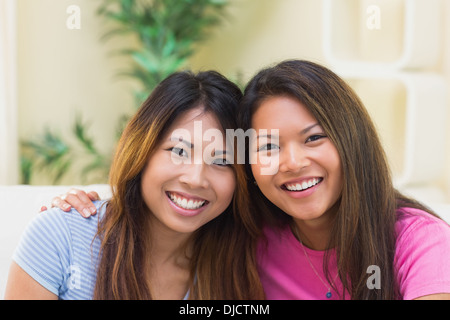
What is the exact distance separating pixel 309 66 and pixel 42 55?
2.24 meters

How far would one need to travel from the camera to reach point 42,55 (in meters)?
3.27

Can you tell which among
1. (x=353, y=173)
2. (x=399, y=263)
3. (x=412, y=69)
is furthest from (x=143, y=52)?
(x=399, y=263)

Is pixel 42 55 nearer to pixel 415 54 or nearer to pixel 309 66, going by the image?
pixel 415 54

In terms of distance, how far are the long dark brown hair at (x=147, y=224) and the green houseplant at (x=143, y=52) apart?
6.01 ft

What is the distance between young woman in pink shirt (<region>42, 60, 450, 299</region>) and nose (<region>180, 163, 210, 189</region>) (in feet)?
0.43

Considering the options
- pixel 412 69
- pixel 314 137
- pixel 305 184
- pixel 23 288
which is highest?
Answer: pixel 412 69

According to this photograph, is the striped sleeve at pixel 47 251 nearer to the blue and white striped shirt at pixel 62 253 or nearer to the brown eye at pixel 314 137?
the blue and white striped shirt at pixel 62 253

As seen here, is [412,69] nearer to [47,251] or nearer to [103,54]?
[47,251]

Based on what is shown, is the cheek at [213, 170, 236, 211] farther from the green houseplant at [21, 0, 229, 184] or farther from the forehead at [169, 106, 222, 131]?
the green houseplant at [21, 0, 229, 184]

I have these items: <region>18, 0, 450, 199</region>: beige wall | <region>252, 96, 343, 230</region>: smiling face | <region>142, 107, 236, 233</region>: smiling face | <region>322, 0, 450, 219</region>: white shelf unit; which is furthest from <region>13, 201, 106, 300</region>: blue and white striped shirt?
<region>18, 0, 450, 199</region>: beige wall

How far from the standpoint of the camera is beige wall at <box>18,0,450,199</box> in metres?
3.18

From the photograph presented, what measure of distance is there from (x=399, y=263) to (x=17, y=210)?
1.05m

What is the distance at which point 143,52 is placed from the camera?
3395 mm
